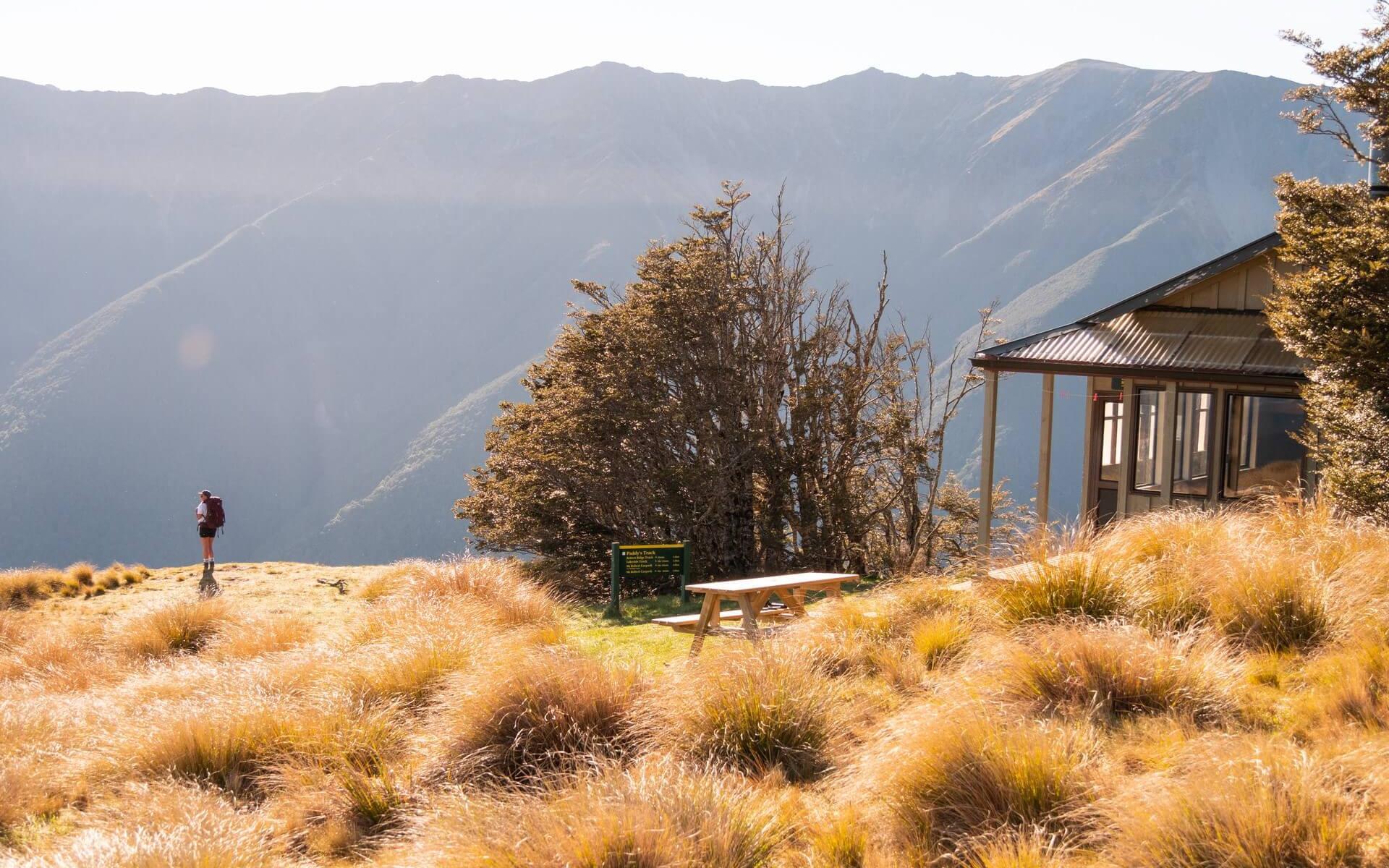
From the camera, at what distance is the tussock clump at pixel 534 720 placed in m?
5.11

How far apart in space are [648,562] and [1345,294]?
7468mm

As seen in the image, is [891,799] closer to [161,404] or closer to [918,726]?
[918,726]

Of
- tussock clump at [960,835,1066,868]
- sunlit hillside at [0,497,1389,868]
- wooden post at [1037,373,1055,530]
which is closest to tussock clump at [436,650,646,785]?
sunlit hillside at [0,497,1389,868]

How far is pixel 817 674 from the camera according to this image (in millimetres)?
5523

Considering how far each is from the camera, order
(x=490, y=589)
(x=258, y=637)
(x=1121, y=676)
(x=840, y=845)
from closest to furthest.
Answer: (x=840, y=845), (x=1121, y=676), (x=258, y=637), (x=490, y=589)

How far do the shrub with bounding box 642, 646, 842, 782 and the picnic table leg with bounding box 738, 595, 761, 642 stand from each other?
1.42 meters

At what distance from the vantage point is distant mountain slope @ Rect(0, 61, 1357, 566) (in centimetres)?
12138

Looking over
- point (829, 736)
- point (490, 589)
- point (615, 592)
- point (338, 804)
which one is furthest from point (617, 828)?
point (615, 592)

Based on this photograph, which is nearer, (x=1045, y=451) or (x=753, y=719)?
(x=753, y=719)

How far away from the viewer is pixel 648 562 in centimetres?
1298

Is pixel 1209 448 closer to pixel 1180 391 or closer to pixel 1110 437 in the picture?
pixel 1180 391

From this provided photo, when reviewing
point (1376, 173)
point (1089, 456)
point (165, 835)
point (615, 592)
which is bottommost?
point (615, 592)

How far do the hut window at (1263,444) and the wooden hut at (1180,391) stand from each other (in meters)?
0.01

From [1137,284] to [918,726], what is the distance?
481 feet
